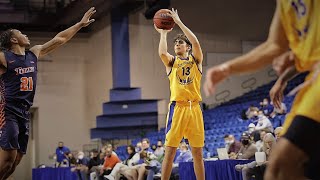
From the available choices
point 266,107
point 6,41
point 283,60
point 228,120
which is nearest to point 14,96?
point 6,41

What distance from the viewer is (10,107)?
578 centimetres

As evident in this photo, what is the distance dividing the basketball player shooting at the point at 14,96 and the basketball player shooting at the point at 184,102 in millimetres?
1750

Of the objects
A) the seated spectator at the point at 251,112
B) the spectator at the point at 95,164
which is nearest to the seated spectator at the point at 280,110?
the seated spectator at the point at 251,112

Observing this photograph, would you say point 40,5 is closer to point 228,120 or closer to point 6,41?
point 228,120

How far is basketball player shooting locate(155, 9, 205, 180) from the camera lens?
261 inches

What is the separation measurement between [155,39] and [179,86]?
15473 mm

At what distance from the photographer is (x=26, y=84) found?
19.4 feet

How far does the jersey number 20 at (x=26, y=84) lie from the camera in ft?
19.3

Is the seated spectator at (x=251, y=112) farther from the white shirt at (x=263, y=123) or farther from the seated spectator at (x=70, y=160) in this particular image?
the seated spectator at (x=70, y=160)

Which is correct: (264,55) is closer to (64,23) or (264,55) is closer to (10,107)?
(10,107)

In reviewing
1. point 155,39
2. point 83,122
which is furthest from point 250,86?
point 83,122

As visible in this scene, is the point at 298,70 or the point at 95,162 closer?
the point at 298,70

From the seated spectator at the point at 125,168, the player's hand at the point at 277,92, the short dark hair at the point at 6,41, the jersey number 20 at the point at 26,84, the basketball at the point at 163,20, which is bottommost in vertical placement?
the seated spectator at the point at 125,168

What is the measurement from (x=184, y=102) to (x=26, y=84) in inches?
78.6
